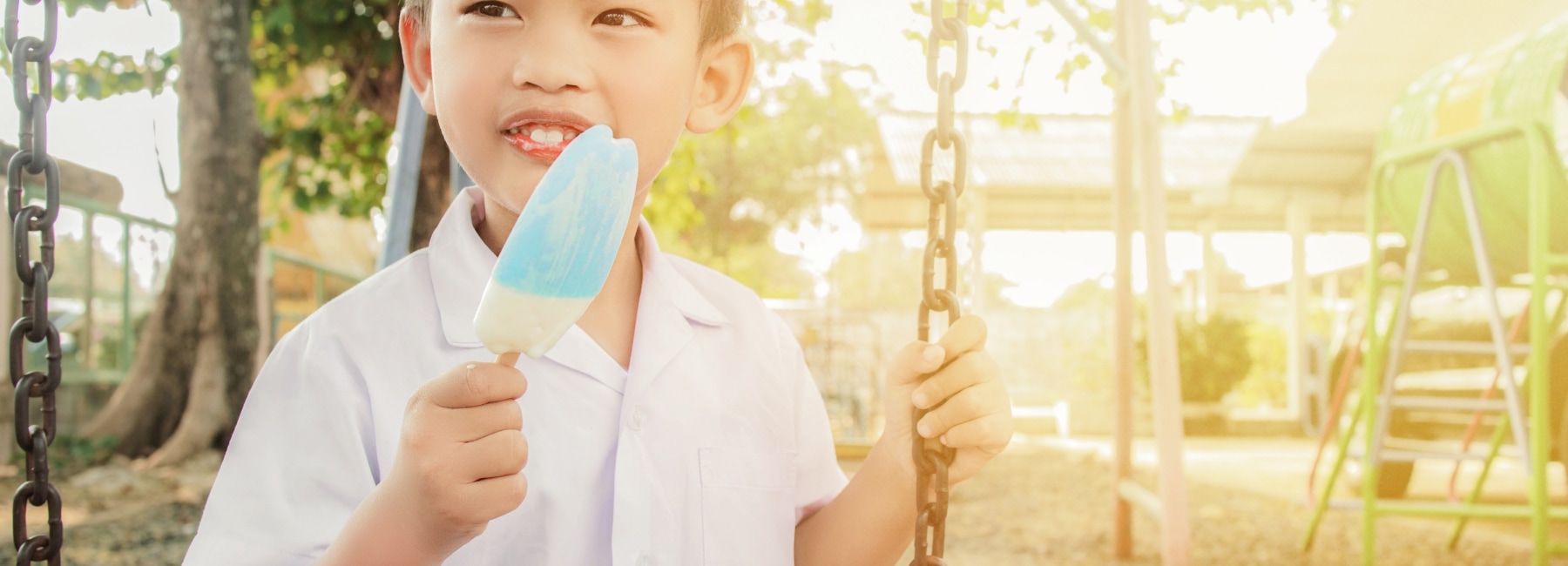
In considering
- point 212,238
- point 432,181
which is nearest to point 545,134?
point 432,181

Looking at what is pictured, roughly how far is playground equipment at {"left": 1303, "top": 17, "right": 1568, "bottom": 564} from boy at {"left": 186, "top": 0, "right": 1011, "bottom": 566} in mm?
2293

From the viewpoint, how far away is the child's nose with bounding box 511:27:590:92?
1161 millimetres

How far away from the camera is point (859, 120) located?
1919cm

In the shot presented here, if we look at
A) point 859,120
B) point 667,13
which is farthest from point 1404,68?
point 859,120

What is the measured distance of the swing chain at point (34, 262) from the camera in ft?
4.36

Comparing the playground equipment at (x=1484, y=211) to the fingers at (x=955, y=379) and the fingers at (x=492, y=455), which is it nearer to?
the fingers at (x=955, y=379)

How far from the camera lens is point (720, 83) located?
1.50 meters

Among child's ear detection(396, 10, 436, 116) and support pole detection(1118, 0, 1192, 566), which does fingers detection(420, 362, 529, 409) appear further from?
support pole detection(1118, 0, 1192, 566)

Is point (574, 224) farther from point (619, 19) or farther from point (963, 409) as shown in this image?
point (963, 409)

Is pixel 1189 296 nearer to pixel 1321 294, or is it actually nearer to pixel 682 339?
pixel 1321 294

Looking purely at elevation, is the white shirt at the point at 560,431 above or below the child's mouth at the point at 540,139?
below

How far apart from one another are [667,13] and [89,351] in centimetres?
816

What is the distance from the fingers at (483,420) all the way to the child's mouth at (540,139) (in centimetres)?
30

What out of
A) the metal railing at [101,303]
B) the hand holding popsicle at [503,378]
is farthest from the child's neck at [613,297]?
the metal railing at [101,303]
